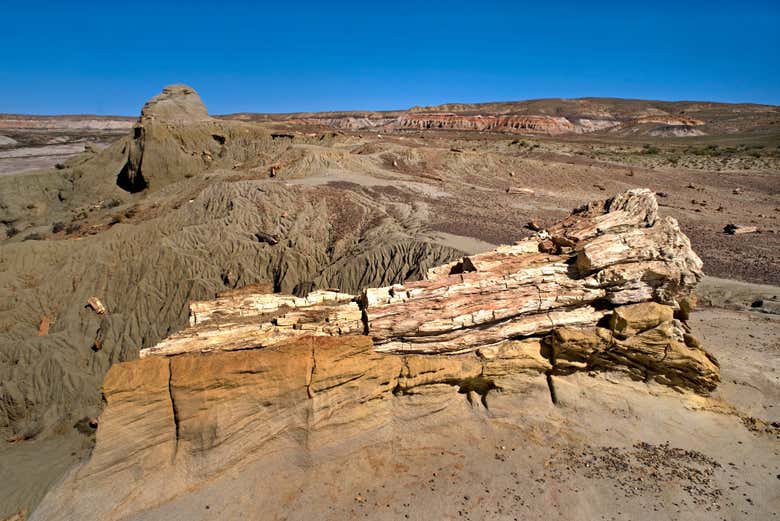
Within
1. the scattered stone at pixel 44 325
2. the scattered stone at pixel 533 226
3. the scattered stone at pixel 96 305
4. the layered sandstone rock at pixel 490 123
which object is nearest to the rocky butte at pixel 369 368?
the scattered stone at pixel 96 305

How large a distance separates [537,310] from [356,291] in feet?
30.6

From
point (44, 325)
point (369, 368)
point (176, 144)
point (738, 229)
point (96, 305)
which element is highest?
point (176, 144)

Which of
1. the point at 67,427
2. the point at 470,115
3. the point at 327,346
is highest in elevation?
the point at 470,115

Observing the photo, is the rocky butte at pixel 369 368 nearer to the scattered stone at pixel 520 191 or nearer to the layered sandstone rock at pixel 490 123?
the scattered stone at pixel 520 191

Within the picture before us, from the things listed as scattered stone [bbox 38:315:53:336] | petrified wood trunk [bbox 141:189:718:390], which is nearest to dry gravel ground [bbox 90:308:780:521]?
petrified wood trunk [bbox 141:189:718:390]

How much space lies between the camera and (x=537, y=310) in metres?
9.61

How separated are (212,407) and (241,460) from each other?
1.09 m

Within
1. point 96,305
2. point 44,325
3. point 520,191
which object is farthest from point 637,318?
point 520,191

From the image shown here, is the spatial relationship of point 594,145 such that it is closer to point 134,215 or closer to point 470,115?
point 470,115

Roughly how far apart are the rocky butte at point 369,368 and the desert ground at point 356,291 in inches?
3.7

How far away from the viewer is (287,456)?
7977 mm

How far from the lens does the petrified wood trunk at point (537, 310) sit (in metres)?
9.02

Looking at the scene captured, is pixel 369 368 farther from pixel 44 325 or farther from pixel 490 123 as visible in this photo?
pixel 490 123

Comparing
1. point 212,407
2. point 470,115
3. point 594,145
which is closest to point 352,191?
point 212,407
